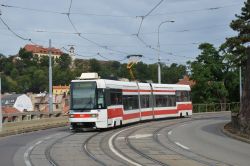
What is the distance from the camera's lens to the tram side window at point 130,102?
33250mm

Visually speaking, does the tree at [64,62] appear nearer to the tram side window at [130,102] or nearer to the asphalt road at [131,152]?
the tram side window at [130,102]

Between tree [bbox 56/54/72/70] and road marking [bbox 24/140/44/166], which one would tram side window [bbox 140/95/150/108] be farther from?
tree [bbox 56/54/72/70]

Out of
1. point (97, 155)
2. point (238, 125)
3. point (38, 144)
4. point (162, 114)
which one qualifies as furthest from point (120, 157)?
point (162, 114)

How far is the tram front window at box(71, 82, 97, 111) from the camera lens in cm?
2862

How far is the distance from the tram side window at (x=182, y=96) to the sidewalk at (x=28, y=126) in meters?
9.86

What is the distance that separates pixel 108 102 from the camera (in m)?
29.6

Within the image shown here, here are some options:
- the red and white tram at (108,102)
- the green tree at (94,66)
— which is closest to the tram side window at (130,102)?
the red and white tram at (108,102)

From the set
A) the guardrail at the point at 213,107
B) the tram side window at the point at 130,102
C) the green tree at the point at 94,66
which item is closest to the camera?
the tram side window at the point at 130,102

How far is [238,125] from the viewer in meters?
27.2

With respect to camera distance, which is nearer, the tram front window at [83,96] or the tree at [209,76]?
the tram front window at [83,96]

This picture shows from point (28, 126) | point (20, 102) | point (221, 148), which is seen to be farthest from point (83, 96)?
Answer: point (20, 102)

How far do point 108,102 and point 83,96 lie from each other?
1.57m

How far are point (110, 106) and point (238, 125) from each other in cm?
708

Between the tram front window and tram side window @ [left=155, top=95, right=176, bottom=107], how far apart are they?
13.4m
